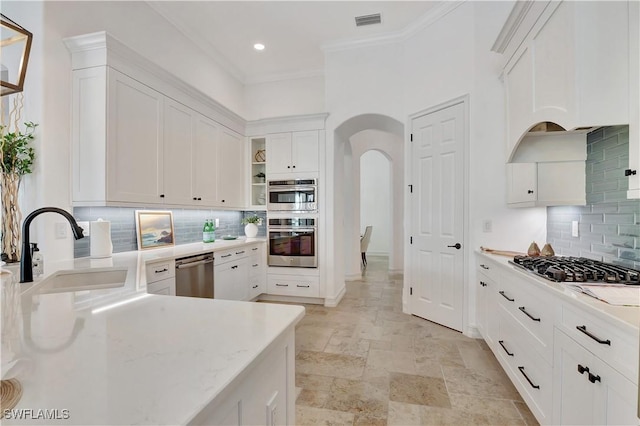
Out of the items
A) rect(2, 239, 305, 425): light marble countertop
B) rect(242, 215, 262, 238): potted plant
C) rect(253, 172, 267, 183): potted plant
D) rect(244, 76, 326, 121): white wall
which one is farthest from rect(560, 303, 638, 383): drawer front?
rect(244, 76, 326, 121): white wall

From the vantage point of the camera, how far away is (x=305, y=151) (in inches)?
167

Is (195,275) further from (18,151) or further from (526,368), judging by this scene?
(526,368)

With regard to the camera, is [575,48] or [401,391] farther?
[401,391]

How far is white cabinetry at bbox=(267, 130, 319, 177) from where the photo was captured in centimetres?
421

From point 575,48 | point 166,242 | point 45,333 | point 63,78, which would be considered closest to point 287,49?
point 63,78

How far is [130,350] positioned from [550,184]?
280cm

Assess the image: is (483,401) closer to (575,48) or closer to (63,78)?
(575,48)

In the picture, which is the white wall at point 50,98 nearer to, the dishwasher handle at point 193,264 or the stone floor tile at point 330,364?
the dishwasher handle at point 193,264

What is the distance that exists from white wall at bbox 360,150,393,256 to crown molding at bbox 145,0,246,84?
17.5ft

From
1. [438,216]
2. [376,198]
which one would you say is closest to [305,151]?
[438,216]

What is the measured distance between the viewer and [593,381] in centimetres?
123

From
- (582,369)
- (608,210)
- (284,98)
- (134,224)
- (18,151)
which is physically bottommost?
(582,369)

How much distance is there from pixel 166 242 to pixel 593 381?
11.9 feet

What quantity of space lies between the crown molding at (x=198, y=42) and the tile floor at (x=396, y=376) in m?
3.79
